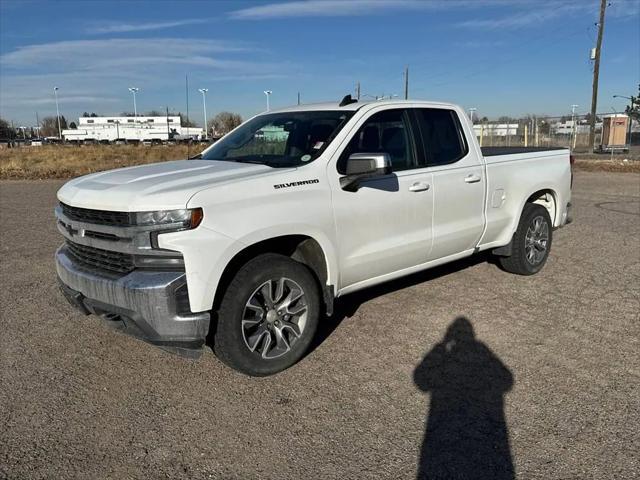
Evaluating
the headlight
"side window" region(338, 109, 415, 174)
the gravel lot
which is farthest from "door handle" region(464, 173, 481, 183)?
the headlight

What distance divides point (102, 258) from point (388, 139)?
2548 millimetres

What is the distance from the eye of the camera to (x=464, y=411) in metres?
3.49

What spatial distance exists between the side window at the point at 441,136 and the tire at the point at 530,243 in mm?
1319

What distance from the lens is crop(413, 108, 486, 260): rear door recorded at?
201 inches

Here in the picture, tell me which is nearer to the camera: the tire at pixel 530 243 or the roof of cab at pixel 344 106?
the roof of cab at pixel 344 106

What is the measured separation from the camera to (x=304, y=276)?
4.07 m

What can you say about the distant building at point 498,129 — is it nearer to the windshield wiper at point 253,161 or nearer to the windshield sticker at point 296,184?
the windshield wiper at point 253,161

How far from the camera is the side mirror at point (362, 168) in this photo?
405 centimetres

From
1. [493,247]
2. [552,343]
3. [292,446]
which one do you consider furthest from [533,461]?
[493,247]

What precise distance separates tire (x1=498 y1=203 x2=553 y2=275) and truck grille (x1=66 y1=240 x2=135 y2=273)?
14.0 feet

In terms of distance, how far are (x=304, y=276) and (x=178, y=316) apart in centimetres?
101

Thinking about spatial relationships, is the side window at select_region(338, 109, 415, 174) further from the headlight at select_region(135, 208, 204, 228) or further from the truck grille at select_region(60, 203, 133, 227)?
the truck grille at select_region(60, 203, 133, 227)

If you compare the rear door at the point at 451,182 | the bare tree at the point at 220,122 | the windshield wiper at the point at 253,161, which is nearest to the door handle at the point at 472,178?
the rear door at the point at 451,182

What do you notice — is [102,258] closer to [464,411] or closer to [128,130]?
[464,411]
